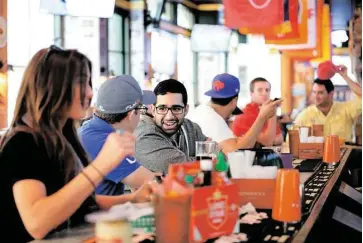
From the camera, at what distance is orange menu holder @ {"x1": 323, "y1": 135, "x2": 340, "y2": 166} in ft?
13.1

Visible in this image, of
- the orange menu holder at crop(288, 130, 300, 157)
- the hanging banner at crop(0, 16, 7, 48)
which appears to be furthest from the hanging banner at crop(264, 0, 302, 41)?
the hanging banner at crop(0, 16, 7, 48)

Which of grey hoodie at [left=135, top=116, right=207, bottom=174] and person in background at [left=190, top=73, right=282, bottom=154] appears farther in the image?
person in background at [left=190, top=73, right=282, bottom=154]

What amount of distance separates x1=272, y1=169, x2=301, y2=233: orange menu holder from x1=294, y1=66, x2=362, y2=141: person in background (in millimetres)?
4218

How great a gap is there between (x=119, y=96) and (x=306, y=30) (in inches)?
214

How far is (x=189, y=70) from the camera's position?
13039 mm

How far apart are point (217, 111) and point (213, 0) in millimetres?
9490

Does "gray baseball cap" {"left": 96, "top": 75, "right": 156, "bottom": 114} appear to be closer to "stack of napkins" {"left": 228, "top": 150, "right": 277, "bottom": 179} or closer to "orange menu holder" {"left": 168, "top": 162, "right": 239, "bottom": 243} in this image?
"stack of napkins" {"left": 228, "top": 150, "right": 277, "bottom": 179}

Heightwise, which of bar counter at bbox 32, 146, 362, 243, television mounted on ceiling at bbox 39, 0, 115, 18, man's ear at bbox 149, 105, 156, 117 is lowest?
bar counter at bbox 32, 146, 362, 243

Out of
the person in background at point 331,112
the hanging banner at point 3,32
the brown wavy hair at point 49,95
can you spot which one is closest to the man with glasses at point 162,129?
the brown wavy hair at point 49,95

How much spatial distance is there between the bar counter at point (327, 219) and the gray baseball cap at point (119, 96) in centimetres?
71

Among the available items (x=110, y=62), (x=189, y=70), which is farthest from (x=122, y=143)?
(x=189, y=70)

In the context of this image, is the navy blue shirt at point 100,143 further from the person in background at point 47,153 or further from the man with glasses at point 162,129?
the person in background at point 47,153

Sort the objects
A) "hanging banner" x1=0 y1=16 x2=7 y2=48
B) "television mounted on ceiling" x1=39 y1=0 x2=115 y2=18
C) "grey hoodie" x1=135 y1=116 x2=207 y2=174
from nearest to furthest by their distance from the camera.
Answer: "grey hoodie" x1=135 y1=116 x2=207 y2=174 → "television mounted on ceiling" x1=39 y1=0 x2=115 y2=18 → "hanging banner" x1=0 y1=16 x2=7 y2=48

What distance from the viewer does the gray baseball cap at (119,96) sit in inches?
98.2
